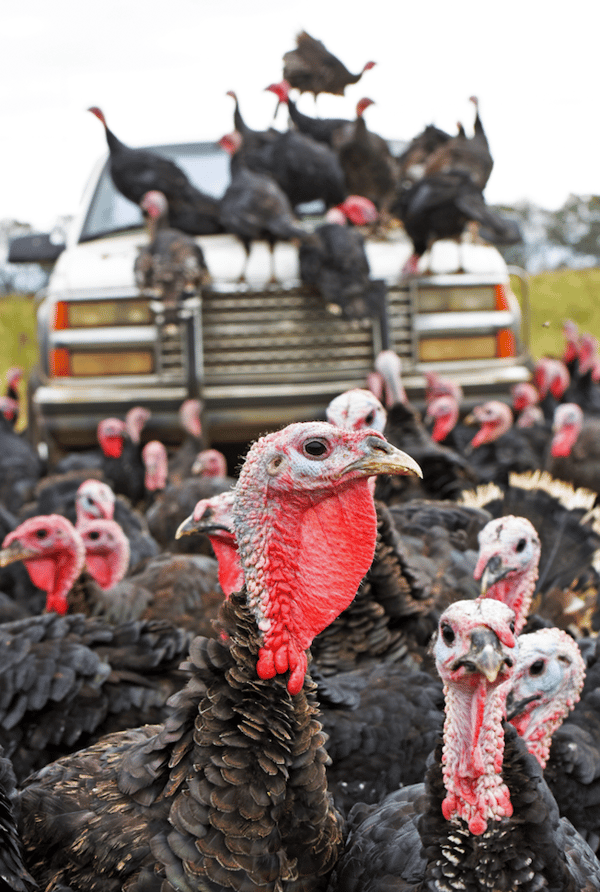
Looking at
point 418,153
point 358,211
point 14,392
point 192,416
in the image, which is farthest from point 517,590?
point 14,392

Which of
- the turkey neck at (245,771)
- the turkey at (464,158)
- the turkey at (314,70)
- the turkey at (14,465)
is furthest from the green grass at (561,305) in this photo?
the turkey neck at (245,771)

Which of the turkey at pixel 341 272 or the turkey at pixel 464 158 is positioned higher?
the turkey at pixel 464 158

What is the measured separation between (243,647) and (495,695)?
1.73 ft

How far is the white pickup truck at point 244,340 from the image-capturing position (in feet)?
19.8

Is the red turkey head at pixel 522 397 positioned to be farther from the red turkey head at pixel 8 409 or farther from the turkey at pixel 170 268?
the red turkey head at pixel 8 409

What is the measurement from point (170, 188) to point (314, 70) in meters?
2.54

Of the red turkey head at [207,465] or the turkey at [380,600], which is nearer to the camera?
the turkey at [380,600]

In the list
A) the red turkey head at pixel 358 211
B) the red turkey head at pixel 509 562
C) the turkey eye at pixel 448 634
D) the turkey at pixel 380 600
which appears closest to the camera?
the turkey eye at pixel 448 634

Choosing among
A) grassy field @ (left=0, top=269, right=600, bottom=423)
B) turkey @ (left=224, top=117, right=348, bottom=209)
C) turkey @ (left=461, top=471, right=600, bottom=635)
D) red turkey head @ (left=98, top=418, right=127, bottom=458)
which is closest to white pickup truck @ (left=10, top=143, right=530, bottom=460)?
red turkey head @ (left=98, top=418, right=127, bottom=458)

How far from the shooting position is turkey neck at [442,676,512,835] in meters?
1.75

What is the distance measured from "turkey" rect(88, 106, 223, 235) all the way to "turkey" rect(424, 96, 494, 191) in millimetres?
1753

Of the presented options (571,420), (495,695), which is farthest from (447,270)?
(495,695)

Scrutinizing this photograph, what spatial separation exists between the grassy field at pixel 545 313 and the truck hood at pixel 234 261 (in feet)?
25.7

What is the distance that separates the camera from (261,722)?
1654 millimetres
